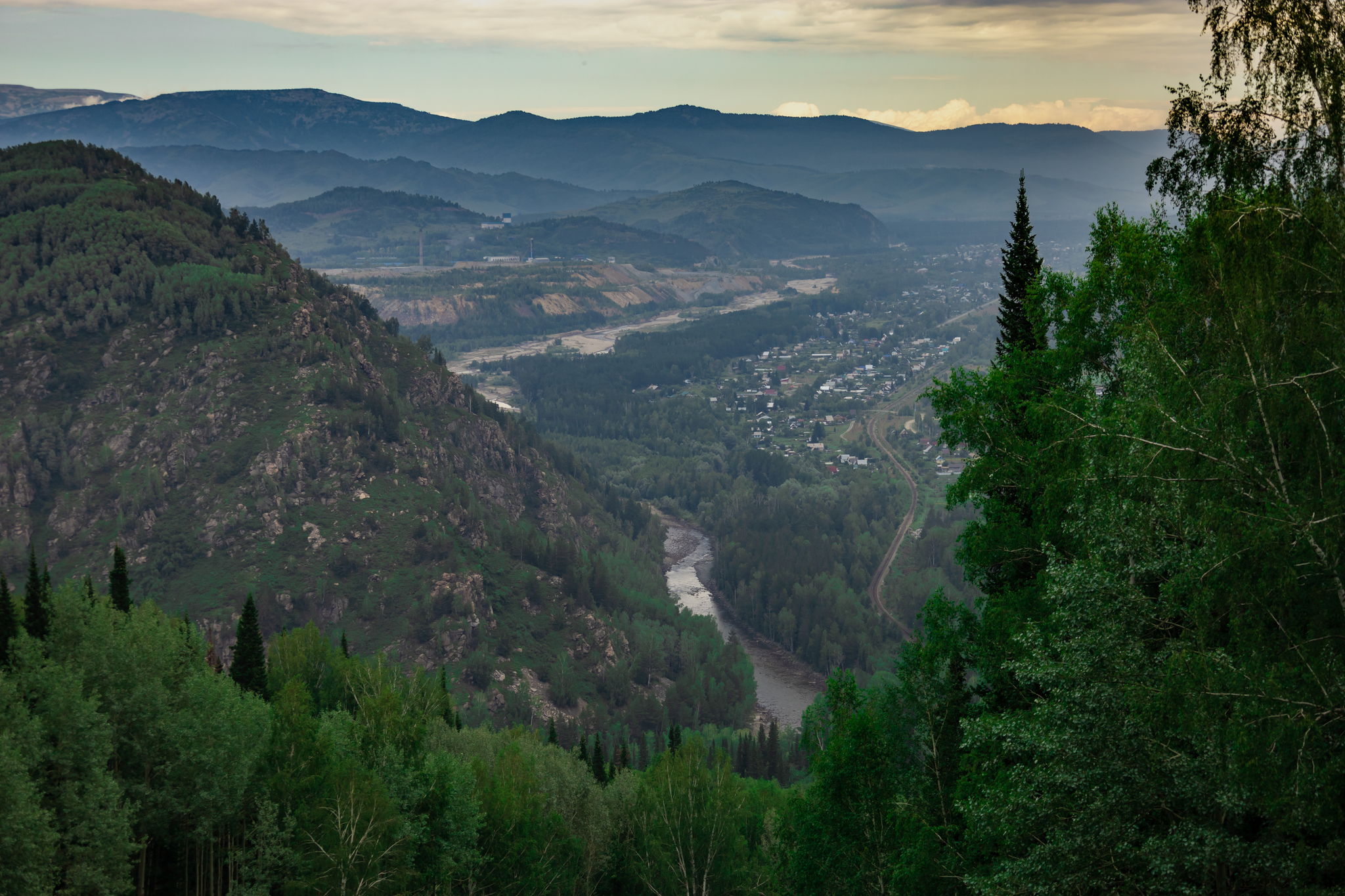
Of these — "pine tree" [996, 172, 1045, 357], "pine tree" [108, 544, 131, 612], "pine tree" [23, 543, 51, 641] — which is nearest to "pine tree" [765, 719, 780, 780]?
"pine tree" [108, 544, 131, 612]

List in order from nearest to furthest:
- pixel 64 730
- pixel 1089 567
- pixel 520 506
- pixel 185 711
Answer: pixel 1089 567
pixel 64 730
pixel 185 711
pixel 520 506

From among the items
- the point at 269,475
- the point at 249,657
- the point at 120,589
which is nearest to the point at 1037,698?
the point at 249,657

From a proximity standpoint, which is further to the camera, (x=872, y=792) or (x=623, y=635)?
(x=623, y=635)

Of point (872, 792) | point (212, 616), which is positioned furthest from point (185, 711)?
point (212, 616)

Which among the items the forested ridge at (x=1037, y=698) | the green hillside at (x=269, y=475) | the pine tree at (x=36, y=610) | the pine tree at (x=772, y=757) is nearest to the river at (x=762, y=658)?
the green hillside at (x=269, y=475)

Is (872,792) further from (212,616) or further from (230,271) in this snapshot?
(230,271)

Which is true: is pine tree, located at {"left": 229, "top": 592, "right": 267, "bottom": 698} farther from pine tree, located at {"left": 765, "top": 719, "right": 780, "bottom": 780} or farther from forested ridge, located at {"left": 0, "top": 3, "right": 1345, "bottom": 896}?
pine tree, located at {"left": 765, "top": 719, "right": 780, "bottom": 780}

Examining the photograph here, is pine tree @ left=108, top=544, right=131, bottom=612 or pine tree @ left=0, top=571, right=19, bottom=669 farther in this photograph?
pine tree @ left=108, top=544, right=131, bottom=612
